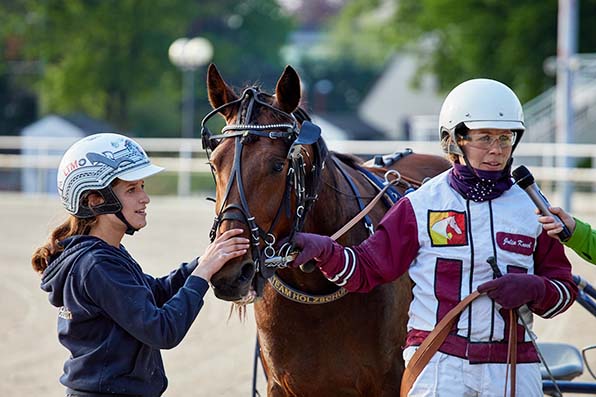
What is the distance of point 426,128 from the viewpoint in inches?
1010

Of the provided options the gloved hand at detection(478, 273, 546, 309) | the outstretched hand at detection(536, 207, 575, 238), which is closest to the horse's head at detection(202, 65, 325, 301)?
the gloved hand at detection(478, 273, 546, 309)

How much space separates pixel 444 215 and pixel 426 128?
22.3m

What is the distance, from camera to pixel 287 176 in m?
3.78

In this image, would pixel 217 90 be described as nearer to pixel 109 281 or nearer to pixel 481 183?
pixel 109 281

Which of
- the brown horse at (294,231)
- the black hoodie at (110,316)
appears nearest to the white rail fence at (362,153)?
the brown horse at (294,231)

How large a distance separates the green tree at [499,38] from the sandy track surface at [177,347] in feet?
55.3

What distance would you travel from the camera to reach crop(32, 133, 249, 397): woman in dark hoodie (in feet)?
11.0

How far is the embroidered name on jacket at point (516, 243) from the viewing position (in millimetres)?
3477

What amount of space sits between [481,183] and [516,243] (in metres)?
0.22

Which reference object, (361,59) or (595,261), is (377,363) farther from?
(361,59)

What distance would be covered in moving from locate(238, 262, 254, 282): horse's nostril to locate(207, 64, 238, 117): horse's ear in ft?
2.29

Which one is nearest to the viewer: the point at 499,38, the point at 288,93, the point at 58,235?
the point at 58,235

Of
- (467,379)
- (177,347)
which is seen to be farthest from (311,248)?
(177,347)

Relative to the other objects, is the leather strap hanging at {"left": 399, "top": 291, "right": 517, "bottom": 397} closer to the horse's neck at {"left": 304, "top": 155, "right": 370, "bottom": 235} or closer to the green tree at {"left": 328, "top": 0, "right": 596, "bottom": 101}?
the horse's neck at {"left": 304, "top": 155, "right": 370, "bottom": 235}
